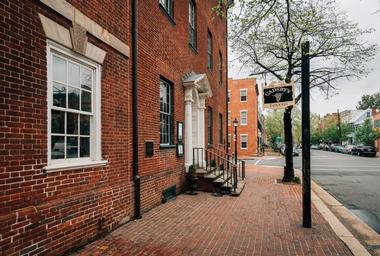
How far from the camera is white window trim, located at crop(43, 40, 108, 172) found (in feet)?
13.7

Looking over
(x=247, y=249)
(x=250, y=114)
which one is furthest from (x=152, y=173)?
(x=250, y=114)

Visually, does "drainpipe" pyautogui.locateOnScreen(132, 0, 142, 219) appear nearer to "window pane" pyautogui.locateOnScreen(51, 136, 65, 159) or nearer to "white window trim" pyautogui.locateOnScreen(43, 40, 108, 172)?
"white window trim" pyautogui.locateOnScreen(43, 40, 108, 172)

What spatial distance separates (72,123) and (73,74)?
2.84ft

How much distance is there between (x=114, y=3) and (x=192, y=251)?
516 centimetres

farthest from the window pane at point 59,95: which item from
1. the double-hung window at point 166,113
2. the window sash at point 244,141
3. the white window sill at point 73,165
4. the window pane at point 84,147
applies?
the window sash at point 244,141

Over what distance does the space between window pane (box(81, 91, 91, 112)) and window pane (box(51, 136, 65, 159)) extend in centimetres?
80

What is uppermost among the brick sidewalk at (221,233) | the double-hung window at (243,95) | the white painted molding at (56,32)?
the double-hung window at (243,95)

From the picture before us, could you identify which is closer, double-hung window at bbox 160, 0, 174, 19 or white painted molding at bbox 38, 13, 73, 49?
white painted molding at bbox 38, 13, 73, 49

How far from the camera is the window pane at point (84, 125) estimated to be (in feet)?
16.5

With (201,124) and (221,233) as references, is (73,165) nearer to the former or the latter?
(221,233)

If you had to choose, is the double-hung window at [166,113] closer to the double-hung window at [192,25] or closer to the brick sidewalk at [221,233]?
the brick sidewalk at [221,233]

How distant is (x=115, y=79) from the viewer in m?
5.91

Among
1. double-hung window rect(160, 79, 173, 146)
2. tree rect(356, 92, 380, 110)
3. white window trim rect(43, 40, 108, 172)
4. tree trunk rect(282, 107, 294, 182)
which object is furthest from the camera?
tree rect(356, 92, 380, 110)

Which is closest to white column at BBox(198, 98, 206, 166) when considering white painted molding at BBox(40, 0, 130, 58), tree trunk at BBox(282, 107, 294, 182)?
tree trunk at BBox(282, 107, 294, 182)
